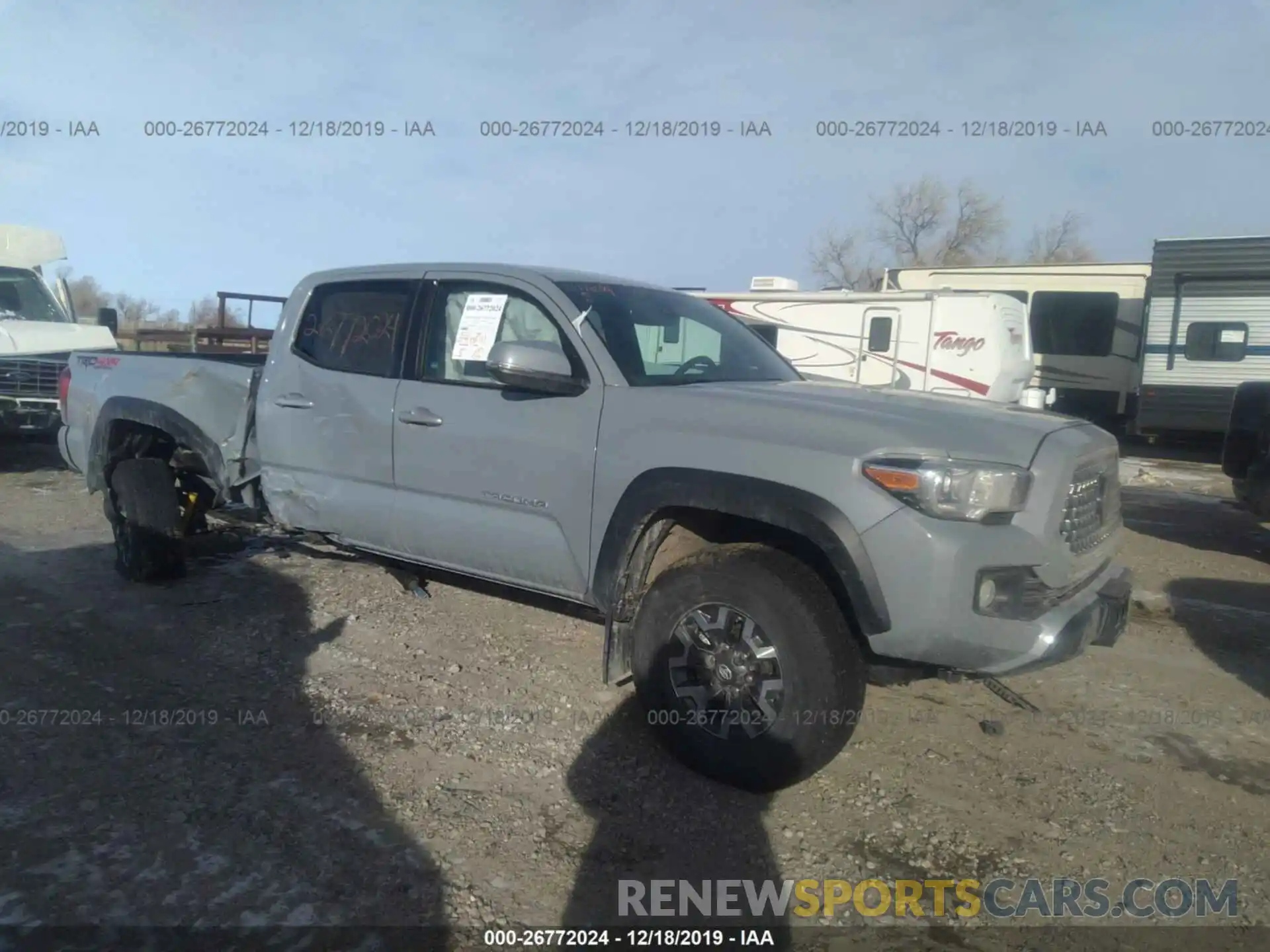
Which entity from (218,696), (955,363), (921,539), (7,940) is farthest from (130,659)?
(955,363)

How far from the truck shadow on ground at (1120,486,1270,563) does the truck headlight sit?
17.5 feet

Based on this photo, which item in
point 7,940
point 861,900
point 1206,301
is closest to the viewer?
point 7,940

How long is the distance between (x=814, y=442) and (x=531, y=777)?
164 cm

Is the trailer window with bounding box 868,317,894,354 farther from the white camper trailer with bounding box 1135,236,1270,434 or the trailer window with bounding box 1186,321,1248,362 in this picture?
the trailer window with bounding box 1186,321,1248,362

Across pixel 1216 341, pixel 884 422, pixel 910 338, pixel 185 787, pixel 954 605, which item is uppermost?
pixel 1216 341

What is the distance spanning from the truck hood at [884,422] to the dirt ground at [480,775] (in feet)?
4.35

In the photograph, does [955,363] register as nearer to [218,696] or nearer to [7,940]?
[218,696]

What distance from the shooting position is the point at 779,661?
327 centimetres

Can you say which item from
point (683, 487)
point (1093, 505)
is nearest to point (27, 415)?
point (683, 487)

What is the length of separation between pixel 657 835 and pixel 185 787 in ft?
5.57

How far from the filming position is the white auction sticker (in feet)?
13.9

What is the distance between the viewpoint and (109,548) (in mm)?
6750

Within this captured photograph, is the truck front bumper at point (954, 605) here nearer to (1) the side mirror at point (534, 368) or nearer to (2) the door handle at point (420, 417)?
(1) the side mirror at point (534, 368)

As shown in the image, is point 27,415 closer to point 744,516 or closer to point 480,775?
point 480,775
